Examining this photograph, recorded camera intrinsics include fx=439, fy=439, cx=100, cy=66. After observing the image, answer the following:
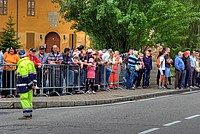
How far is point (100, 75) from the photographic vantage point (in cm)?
1892

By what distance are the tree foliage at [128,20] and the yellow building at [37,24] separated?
11914 mm

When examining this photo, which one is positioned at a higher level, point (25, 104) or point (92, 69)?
point (92, 69)

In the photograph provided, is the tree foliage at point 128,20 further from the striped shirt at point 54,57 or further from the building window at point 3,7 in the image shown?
the building window at point 3,7

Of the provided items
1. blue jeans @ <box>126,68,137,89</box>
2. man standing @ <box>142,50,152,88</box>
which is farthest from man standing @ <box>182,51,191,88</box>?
blue jeans @ <box>126,68,137,89</box>

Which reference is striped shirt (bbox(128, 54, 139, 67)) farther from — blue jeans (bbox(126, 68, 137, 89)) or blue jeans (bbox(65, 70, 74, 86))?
blue jeans (bbox(65, 70, 74, 86))

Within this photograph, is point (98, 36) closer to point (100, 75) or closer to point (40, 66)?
point (100, 75)

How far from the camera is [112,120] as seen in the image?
1147 centimetres

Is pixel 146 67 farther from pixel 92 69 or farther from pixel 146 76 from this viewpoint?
pixel 92 69

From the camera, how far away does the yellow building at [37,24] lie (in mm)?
38688

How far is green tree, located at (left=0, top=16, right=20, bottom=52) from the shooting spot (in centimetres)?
3505

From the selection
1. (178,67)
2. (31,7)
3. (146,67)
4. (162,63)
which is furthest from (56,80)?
(31,7)

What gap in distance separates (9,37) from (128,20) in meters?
15.6

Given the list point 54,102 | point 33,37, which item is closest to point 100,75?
point 54,102

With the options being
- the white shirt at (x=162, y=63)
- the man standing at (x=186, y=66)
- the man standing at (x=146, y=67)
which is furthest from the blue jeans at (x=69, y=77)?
the man standing at (x=186, y=66)
